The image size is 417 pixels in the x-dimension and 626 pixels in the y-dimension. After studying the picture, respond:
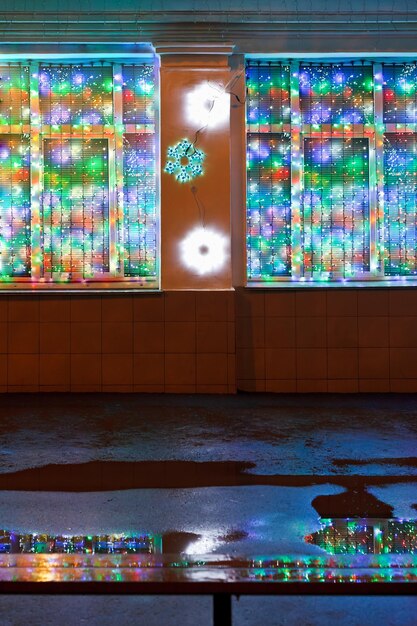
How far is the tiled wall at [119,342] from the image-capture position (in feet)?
27.4

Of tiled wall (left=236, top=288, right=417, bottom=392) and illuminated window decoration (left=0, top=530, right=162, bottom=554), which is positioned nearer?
illuminated window decoration (left=0, top=530, right=162, bottom=554)

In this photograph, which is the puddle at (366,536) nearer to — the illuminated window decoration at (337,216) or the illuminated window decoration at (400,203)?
the illuminated window decoration at (337,216)

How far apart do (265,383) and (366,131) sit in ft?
12.4

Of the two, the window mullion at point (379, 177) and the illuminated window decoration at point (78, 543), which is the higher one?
the window mullion at point (379, 177)

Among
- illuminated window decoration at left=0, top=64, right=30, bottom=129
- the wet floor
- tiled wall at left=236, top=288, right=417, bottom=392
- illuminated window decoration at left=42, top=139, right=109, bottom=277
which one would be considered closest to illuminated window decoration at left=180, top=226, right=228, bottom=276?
tiled wall at left=236, top=288, right=417, bottom=392

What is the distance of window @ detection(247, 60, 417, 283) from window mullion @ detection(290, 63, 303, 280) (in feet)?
0.05

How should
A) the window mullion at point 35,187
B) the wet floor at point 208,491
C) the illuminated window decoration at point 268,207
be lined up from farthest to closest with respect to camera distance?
the illuminated window decoration at point 268,207 → the window mullion at point 35,187 → the wet floor at point 208,491

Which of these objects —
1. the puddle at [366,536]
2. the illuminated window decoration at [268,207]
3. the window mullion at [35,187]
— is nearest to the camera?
the puddle at [366,536]

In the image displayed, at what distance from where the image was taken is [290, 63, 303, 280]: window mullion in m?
8.84

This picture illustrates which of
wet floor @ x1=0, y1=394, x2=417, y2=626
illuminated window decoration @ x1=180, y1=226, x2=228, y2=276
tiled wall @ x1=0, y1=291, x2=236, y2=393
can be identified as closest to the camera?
wet floor @ x1=0, y1=394, x2=417, y2=626

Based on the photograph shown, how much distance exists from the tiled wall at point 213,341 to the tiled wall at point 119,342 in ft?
0.04

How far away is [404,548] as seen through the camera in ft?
11.4

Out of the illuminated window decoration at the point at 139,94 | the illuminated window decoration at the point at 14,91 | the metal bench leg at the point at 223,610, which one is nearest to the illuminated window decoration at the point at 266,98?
the illuminated window decoration at the point at 139,94

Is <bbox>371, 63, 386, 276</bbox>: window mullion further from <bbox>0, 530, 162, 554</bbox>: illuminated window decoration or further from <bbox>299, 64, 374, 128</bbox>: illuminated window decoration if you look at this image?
<bbox>0, 530, 162, 554</bbox>: illuminated window decoration
